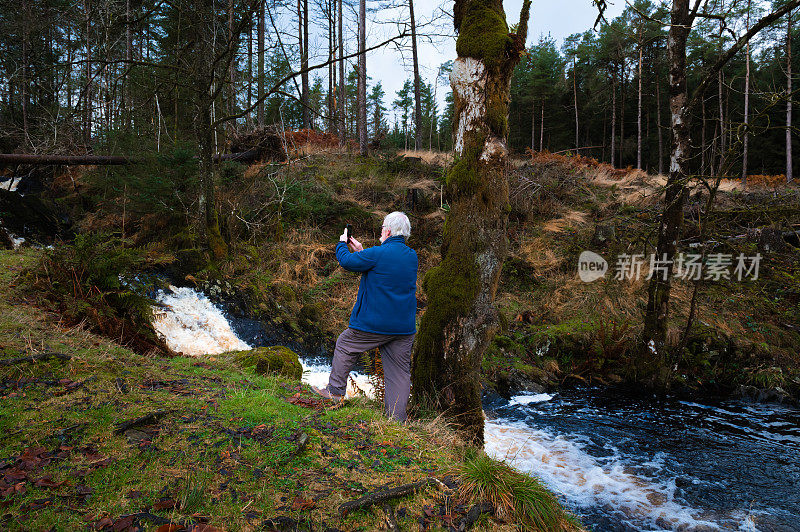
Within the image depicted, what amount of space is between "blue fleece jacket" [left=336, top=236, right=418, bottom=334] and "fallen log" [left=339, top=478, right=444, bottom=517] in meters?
1.58

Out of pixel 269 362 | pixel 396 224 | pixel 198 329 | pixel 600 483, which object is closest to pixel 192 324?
pixel 198 329

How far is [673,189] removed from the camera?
7.30m

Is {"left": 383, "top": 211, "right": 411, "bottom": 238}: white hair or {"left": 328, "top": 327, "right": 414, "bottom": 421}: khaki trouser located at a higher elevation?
{"left": 383, "top": 211, "right": 411, "bottom": 238}: white hair

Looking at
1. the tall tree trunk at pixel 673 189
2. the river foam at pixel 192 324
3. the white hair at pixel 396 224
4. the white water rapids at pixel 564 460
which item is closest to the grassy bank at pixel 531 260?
the tall tree trunk at pixel 673 189

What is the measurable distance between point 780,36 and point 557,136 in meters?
13.5

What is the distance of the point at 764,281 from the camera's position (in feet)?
32.6

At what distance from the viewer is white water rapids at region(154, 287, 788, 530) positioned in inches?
163

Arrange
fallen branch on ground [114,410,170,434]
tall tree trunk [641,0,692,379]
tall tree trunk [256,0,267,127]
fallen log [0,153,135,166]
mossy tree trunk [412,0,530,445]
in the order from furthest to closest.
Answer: fallen log [0,153,135,166] < tall tree trunk [641,0,692,379] < tall tree trunk [256,0,267,127] < mossy tree trunk [412,0,530,445] < fallen branch on ground [114,410,170,434]

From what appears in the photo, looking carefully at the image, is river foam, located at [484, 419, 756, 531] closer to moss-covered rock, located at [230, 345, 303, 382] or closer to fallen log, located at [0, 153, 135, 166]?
moss-covered rock, located at [230, 345, 303, 382]

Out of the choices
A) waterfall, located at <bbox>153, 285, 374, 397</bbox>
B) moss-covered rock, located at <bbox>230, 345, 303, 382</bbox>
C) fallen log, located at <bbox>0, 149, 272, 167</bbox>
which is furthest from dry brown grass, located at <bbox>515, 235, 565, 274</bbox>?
fallen log, located at <bbox>0, 149, 272, 167</bbox>

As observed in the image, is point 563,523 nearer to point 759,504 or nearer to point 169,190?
point 759,504

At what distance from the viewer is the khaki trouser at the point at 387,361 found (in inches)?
158

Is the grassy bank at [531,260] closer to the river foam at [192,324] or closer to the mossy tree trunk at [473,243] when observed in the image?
the river foam at [192,324]

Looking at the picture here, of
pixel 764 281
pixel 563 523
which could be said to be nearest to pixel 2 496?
pixel 563 523
